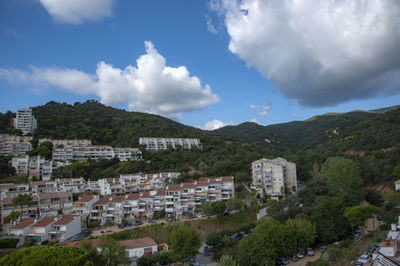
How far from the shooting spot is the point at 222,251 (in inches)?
1065

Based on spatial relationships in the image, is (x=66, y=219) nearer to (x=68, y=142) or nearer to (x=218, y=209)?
(x=218, y=209)

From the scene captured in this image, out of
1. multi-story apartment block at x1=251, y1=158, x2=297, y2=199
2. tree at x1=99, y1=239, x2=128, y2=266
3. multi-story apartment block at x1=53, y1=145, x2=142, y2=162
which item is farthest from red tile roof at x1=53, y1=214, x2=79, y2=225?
multi-story apartment block at x1=251, y1=158, x2=297, y2=199

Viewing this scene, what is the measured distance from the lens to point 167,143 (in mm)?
67375

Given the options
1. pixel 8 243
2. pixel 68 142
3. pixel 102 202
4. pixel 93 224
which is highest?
pixel 68 142

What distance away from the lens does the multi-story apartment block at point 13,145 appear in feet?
177

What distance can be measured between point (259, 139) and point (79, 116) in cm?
6511

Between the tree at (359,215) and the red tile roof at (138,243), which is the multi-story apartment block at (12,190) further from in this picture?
the tree at (359,215)

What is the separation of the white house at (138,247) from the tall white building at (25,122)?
53261 mm

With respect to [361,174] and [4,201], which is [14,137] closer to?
[4,201]

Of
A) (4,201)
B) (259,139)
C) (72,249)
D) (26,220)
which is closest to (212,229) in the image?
(72,249)

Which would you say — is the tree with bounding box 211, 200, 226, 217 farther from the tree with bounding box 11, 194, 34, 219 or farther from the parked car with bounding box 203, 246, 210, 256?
the tree with bounding box 11, 194, 34, 219

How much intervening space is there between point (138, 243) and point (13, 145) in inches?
1722

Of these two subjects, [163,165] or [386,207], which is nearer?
[386,207]

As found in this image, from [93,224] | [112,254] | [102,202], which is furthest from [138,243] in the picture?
[102,202]
